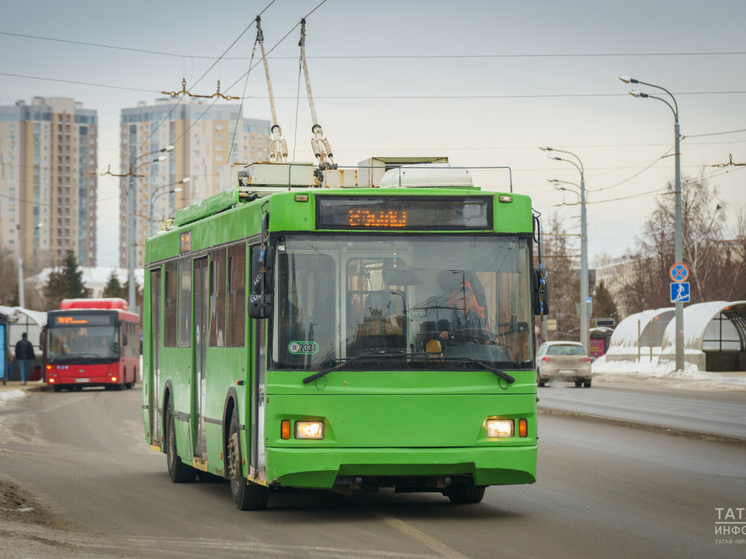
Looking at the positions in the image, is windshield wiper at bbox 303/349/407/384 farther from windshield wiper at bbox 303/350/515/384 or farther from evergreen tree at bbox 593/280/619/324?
evergreen tree at bbox 593/280/619/324

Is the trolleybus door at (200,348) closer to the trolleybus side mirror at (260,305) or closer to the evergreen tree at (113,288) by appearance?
the trolleybus side mirror at (260,305)

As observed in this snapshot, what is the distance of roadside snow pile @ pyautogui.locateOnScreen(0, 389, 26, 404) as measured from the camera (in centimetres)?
3430

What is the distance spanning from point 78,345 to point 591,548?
3436 centimetres

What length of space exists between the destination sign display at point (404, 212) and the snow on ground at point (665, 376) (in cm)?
2903

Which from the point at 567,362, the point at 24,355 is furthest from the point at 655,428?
the point at 24,355

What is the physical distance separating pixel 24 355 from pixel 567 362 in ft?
65.1

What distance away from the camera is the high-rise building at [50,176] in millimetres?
178250

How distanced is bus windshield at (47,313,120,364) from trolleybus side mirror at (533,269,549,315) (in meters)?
32.8

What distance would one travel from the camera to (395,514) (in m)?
9.74

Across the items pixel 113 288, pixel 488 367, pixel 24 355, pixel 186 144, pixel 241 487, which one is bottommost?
pixel 241 487

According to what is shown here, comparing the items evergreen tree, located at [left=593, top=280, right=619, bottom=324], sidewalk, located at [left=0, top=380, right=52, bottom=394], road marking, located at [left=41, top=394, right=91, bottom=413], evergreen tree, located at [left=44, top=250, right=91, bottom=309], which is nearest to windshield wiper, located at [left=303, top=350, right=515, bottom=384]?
road marking, located at [left=41, top=394, right=91, bottom=413]

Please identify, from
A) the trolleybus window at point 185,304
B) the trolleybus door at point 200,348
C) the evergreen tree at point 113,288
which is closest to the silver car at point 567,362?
the trolleybus window at point 185,304

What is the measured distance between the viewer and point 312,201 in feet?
30.3

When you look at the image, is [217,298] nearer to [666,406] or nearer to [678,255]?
[666,406]
